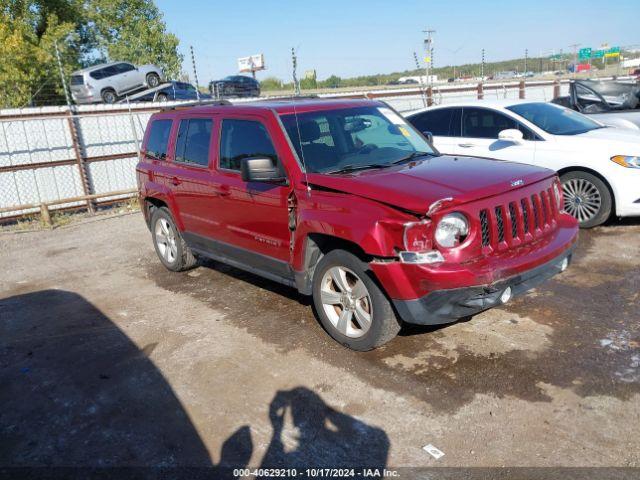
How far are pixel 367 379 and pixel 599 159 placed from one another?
15.3ft

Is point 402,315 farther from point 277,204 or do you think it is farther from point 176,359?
point 176,359

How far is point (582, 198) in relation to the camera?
682 centimetres

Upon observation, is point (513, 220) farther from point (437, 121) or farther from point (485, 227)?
point (437, 121)

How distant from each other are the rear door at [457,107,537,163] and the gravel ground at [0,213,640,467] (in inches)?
76.3

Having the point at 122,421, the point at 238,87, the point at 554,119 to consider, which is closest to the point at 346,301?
the point at 122,421

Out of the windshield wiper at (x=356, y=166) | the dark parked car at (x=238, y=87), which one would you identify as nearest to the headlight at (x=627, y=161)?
the windshield wiper at (x=356, y=166)

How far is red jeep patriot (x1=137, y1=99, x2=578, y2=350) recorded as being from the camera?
3.54m

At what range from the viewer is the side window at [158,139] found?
20.1 ft

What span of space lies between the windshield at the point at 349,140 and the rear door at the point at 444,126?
2.86 meters

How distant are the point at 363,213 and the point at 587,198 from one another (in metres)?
4.37

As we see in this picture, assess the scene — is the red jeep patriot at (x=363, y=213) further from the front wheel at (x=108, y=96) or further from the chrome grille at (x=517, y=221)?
the front wheel at (x=108, y=96)

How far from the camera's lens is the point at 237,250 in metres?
A: 5.17

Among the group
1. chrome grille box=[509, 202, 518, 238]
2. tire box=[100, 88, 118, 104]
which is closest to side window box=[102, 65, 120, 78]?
tire box=[100, 88, 118, 104]

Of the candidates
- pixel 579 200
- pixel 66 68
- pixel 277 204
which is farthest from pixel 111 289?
pixel 66 68
